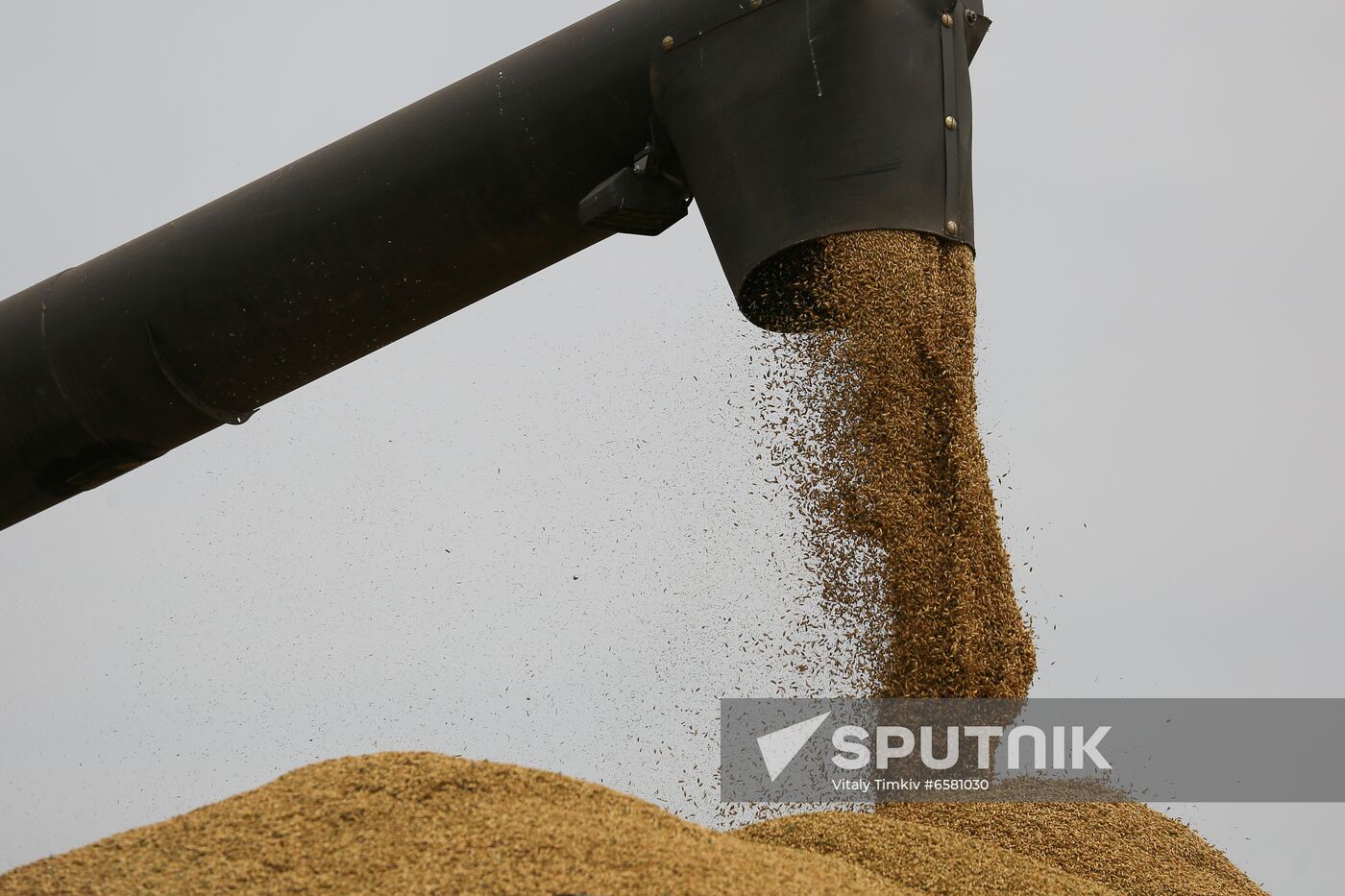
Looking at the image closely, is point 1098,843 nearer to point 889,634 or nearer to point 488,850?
point 889,634

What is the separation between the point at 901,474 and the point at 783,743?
2.62 feet

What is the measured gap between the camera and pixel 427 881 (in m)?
2.30

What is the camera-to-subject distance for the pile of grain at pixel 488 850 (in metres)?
2.35

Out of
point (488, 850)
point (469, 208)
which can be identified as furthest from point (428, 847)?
point (469, 208)

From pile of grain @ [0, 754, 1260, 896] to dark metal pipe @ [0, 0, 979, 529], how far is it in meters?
1.27

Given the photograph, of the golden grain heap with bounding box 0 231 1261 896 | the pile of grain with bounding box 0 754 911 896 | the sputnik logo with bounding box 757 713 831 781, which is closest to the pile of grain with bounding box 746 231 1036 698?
the golden grain heap with bounding box 0 231 1261 896

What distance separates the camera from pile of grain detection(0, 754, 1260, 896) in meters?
2.35

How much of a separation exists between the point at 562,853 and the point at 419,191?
174 centimetres

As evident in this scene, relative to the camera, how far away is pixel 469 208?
342cm

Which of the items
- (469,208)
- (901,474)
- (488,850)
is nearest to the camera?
(488,850)

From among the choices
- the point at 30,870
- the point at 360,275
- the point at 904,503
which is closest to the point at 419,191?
the point at 360,275

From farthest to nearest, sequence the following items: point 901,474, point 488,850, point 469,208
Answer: point 469,208 → point 901,474 → point 488,850

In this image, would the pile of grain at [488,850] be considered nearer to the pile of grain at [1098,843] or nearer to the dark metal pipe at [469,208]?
the pile of grain at [1098,843]

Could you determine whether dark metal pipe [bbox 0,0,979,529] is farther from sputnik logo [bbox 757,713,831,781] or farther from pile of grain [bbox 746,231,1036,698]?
sputnik logo [bbox 757,713,831,781]
